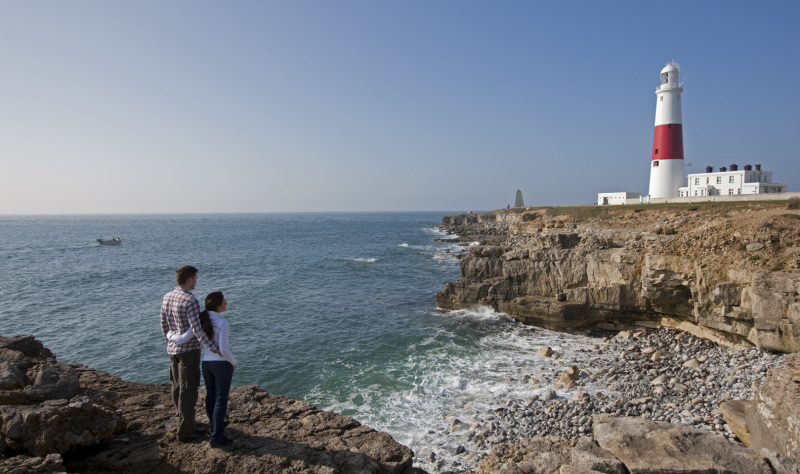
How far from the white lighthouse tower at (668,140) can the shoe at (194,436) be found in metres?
48.9

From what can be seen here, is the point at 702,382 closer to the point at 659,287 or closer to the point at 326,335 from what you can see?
the point at 659,287

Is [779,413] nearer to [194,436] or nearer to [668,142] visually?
[194,436]

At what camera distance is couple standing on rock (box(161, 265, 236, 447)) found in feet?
Result: 18.4

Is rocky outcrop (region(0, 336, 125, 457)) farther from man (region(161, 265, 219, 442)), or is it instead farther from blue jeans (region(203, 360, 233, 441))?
blue jeans (region(203, 360, 233, 441))

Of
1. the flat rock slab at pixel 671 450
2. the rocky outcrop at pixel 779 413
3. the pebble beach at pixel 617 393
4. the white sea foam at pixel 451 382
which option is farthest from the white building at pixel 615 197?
the flat rock slab at pixel 671 450

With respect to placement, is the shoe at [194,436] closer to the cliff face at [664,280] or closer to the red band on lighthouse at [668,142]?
the cliff face at [664,280]

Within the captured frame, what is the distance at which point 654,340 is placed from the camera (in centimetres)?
1686

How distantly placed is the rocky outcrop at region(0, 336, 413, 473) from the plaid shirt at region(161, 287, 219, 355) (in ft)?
4.63

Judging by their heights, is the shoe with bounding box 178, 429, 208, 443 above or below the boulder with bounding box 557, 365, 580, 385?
above

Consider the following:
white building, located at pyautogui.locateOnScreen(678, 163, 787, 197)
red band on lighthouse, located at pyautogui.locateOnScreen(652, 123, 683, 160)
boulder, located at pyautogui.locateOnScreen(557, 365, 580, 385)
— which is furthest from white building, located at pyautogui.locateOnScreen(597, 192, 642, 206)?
boulder, located at pyautogui.locateOnScreen(557, 365, 580, 385)

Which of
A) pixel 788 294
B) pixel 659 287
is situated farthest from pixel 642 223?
pixel 788 294

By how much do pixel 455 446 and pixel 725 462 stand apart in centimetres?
609

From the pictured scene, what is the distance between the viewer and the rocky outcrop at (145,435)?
520 centimetres

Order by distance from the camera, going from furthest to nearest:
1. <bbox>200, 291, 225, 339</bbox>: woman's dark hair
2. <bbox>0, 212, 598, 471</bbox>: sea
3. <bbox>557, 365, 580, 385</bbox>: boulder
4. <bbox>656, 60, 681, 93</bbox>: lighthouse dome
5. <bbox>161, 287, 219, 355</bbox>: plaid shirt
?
<bbox>656, 60, 681, 93</bbox>: lighthouse dome < <bbox>557, 365, 580, 385</bbox>: boulder < <bbox>0, 212, 598, 471</bbox>: sea < <bbox>200, 291, 225, 339</bbox>: woman's dark hair < <bbox>161, 287, 219, 355</bbox>: plaid shirt
